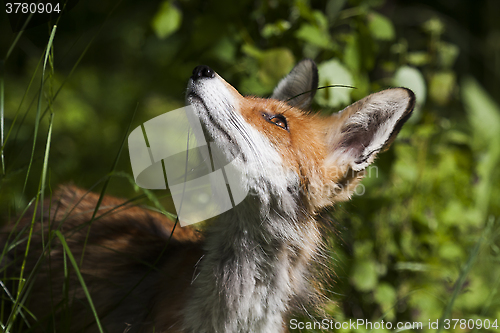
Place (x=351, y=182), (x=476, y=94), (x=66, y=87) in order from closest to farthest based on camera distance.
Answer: (x=351, y=182)
(x=66, y=87)
(x=476, y=94)

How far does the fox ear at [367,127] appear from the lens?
6.31 ft

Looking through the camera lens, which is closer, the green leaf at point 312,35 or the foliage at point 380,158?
the green leaf at point 312,35

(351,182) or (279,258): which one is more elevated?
(351,182)

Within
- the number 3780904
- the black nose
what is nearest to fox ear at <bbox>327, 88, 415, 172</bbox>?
the black nose

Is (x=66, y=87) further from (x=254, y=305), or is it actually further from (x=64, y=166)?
(x=254, y=305)

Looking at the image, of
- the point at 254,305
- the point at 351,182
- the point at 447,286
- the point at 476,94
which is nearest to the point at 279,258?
the point at 254,305

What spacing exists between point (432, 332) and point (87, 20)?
210 inches

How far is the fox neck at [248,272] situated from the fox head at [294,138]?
10 cm

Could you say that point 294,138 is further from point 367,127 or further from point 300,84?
point 300,84

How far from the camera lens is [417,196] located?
3.22 metres

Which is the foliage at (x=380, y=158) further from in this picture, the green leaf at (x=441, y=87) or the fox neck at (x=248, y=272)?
the fox neck at (x=248, y=272)

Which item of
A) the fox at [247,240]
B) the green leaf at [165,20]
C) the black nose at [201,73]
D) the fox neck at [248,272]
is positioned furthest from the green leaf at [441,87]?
the black nose at [201,73]

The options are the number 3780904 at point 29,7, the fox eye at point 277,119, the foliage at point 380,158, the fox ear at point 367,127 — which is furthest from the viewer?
the foliage at point 380,158

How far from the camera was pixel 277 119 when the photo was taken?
207 cm
